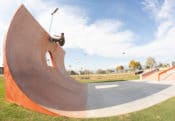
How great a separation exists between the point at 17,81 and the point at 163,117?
434 cm

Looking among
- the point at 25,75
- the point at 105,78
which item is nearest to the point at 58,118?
the point at 25,75

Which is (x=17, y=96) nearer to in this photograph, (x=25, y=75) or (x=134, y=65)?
(x=25, y=75)

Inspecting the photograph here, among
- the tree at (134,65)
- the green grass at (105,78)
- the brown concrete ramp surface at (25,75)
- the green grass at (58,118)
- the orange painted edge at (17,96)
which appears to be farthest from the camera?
the tree at (134,65)

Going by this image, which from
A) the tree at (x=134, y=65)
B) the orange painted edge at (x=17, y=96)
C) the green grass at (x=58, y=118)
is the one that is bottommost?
the green grass at (x=58, y=118)

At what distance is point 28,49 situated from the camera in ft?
24.1

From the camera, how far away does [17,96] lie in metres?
5.71

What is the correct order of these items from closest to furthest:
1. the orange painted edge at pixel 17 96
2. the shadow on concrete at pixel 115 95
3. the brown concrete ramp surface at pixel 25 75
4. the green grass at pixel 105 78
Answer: the orange painted edge at pixel 17 96
the brown concrete ramp surface at pixel 25 75
the shadow on concrete at pixel 115 95
the green grass at pixel 105 78

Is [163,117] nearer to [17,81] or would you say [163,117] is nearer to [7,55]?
[17,81]

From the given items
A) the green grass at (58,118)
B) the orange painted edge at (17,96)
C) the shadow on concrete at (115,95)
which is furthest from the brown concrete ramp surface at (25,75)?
the shadow on concrete at (115,95)

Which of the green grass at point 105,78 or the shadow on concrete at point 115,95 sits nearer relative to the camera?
the shadow on concrete at point 115,95

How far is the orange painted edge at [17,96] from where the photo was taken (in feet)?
17.8

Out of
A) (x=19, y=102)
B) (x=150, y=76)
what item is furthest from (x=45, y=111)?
(x=150, y=76)

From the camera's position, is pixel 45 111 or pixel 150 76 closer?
pixel 45 111

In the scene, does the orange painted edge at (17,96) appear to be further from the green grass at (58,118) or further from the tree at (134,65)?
the tree at (134,65)
